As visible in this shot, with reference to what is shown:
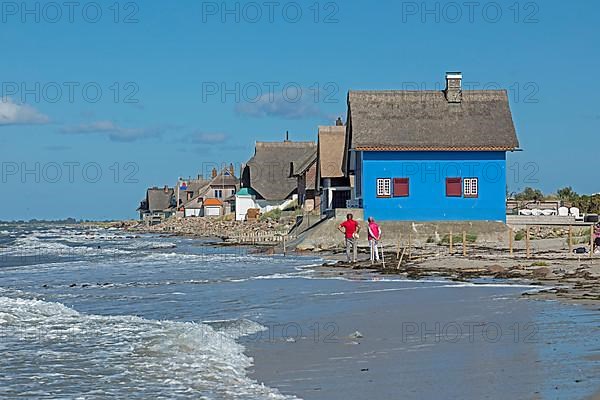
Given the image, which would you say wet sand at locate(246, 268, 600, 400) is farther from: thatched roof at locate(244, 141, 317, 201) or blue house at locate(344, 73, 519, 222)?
thatched roof at locate(244, 141, 317, 201)

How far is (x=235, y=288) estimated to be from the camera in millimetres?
20703

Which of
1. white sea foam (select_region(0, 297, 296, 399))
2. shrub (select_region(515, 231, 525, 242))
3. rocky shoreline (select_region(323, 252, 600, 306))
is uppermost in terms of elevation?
shrub (select_region(515, 231, 525, 242))

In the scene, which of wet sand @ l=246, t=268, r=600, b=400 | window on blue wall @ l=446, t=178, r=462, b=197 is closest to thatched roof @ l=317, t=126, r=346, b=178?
window on blue wall @ l=446, t=178, r=462, b=197

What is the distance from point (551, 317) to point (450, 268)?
10979mm

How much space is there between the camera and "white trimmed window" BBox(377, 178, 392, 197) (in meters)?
39.1

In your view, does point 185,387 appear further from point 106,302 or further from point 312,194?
point 312,194

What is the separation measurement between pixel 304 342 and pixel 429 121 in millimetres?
29783

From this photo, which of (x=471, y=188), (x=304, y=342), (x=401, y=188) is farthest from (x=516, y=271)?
(x=471, y=188)

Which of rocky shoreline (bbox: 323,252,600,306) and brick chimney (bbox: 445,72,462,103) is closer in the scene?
rocky shoreline (bbox: 323,252,600,306)

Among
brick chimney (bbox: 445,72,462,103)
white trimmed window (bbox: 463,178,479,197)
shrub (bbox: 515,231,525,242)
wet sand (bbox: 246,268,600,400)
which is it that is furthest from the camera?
brick chimney (bbox: 445,72,462,103)

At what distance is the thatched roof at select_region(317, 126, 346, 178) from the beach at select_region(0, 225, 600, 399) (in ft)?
94.2

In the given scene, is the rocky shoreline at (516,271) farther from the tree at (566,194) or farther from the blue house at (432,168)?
the tree at (566,194)

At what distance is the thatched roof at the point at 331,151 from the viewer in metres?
49.8

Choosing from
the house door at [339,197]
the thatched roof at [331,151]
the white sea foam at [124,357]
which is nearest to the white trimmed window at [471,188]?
the house door at [339,197]
